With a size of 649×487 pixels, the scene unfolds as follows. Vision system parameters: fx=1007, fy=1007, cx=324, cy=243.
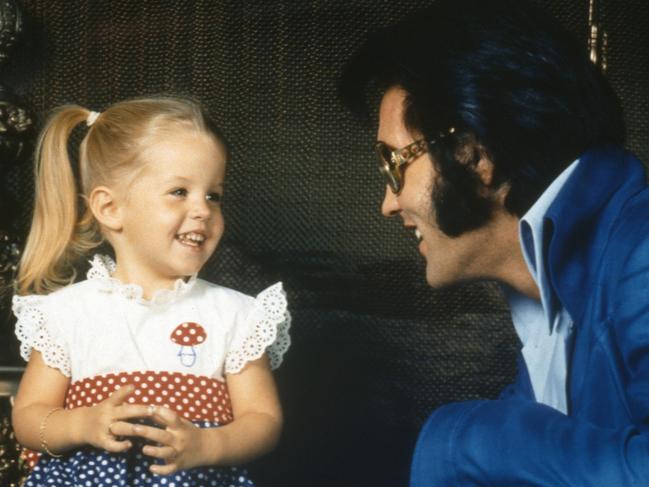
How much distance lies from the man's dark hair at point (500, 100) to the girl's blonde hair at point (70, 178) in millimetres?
419

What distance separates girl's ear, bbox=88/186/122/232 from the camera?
1.79 m

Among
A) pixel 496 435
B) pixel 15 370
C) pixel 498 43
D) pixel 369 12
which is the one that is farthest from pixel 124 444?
pixel 369 12

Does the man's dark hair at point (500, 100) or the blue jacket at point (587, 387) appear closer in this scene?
the blue jacket at point (587, 387)

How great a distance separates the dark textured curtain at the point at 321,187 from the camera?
2.03m

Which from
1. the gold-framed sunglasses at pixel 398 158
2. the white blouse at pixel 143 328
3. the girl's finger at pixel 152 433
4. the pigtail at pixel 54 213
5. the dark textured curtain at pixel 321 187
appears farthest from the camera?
the dark textured curtain at pixel 321 187

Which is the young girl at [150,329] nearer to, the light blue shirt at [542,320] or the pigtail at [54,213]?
the pigtail at [54,213]

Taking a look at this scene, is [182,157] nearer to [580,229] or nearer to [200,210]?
[200,210]

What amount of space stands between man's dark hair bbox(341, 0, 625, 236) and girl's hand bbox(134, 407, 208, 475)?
516 mm

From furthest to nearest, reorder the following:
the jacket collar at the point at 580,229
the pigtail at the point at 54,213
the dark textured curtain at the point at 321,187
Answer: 1. the dark textured curtain at the point at 321,187
2. the pigtail at the point at 54,213
3. the jacket collar at the point at 580,229

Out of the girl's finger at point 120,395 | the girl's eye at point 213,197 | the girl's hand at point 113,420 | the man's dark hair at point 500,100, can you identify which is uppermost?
the man's dark hair at point 500,100

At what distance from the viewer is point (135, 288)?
5.75ft

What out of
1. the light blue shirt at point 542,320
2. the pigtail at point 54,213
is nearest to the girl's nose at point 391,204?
the light blue shirt at point 542,320

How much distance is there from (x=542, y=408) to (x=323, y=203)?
843mm

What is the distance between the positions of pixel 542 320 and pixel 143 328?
69 centimetres
